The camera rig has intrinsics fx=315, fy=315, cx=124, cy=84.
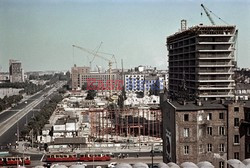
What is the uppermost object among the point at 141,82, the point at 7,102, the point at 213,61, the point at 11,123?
the point at 213,61

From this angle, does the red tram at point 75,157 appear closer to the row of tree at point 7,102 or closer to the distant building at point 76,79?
the row of tree at point 7,102

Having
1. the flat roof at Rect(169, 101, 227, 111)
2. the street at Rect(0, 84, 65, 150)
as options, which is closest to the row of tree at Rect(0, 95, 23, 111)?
the street at Rect(0, 84, 65, 150)

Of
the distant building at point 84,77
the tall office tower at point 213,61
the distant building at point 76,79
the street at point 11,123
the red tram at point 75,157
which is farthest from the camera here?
the distant building at point 76,79

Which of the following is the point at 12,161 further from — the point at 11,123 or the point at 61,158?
the point at 11,123

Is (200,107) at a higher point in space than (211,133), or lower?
higher

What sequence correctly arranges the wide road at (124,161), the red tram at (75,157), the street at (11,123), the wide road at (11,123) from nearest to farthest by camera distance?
1. the wide road at (124,161)
2. the red tram at (75,157)
3. the street at (11,123)
4. the wide road at (11,123)

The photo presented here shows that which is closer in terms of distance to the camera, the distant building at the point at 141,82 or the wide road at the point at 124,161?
the wide road at the point at 124,161

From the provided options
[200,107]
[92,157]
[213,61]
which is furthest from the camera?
[213,61]

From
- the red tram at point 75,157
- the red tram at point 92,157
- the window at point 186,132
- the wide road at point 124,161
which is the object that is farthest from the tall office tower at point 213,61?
the window at point 186,132

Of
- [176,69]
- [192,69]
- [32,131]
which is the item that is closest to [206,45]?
[192,69]

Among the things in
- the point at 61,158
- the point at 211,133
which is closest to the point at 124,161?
the point at 61,158

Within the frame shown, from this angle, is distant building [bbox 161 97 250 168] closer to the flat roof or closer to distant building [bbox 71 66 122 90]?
the flat roof

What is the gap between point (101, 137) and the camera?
5769cm

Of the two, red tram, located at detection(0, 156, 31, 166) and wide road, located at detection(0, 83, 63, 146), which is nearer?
red tram, located at detection(0, 156, 31, 166)
